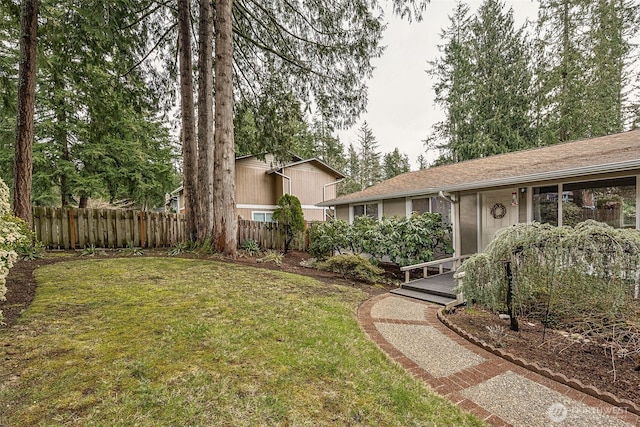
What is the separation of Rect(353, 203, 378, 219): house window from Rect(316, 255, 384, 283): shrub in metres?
3.45

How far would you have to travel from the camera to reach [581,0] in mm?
13953

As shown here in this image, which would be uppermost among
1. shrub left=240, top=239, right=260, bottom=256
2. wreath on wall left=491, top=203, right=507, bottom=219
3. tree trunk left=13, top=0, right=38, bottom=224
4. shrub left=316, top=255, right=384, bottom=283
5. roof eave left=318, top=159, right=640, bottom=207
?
tree trunk left=13, top=0, right=38, bottom=224

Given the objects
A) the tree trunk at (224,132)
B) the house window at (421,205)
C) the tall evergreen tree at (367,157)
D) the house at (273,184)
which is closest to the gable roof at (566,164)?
the house window at (421,205)

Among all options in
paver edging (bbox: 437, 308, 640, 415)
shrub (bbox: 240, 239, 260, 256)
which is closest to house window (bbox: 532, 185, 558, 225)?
paver edging (bbox: 437, 308, 640, 415)

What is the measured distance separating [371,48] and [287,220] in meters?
6.63

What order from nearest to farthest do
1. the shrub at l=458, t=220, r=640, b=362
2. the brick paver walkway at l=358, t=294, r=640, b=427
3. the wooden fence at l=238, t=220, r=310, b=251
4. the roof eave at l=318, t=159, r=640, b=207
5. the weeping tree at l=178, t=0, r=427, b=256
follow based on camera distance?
the brick paver walkway at l=358, t=294, r=640, b=427
the shrub at l=458, t=220, r=640, b=362
the roof eave at l=318, t=159, r=640, b=207
the weeping tree at l=178, t=0, r=427, b=256
the wooden fence at l=238, t=220, r=310, b=251

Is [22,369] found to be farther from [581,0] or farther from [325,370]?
[581,0]

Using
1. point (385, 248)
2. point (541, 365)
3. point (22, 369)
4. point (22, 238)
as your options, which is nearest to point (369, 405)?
point (541, 365)

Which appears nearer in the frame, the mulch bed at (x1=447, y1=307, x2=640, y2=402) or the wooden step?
the mulch bed at (x1=447, y1=307, x2=640, y2=402)

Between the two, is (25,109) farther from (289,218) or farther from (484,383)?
(484,383)

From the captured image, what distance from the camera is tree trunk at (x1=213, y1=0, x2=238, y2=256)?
718 cm

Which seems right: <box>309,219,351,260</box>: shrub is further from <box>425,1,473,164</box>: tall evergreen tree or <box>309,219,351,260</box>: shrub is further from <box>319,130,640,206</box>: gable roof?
<box>425,1,473,164</box>: tall evergreen tree

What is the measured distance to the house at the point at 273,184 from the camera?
16359mm

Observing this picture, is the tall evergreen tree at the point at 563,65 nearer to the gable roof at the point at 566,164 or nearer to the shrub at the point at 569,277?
the gable roof at the point at 566,164
